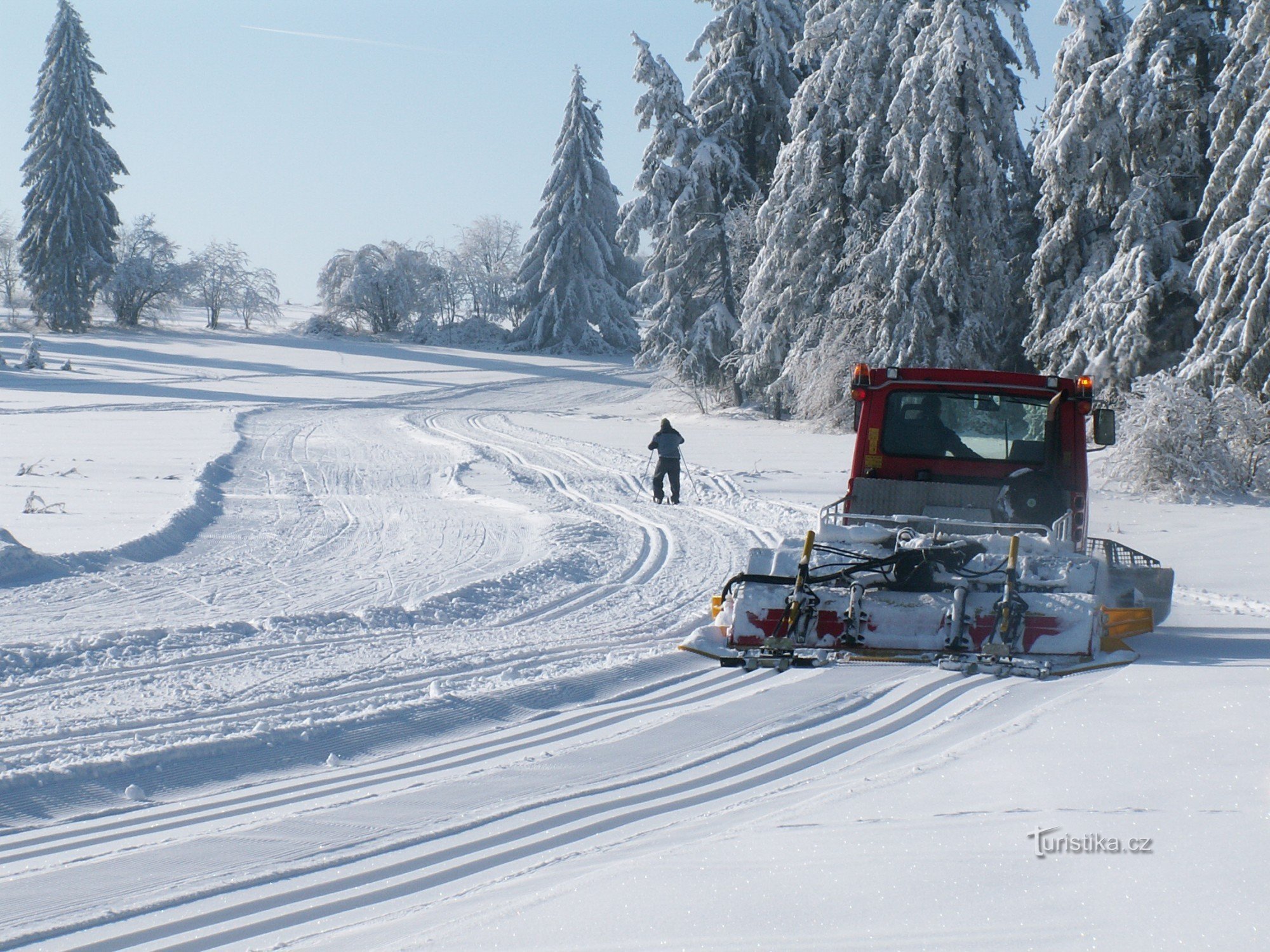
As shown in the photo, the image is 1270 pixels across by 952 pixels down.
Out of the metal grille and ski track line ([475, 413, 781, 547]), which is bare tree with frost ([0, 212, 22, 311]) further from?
the metal grille

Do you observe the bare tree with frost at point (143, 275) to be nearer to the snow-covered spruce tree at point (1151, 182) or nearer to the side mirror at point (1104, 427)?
the snow-covered spruce tree at point (1151, 182)

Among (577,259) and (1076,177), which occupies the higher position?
(577,259)

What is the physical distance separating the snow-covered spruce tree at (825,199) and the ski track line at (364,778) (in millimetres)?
22828

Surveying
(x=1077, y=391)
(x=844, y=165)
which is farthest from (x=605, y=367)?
(x=1077, y=391)

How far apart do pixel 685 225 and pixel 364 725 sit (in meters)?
31.1

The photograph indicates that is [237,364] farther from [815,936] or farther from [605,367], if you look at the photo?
[815,936]

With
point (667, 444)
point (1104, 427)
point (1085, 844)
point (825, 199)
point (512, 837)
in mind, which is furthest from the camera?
point (825, 199)

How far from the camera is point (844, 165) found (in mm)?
29875

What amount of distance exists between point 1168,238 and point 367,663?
2139 centimetres

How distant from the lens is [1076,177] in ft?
78.5

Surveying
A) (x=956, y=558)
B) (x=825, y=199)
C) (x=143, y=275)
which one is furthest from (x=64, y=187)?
(x=956, y=558)

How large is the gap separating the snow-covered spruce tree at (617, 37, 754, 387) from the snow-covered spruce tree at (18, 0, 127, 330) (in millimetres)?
34598

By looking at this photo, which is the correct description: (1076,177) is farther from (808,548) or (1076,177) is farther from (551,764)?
(551,764)

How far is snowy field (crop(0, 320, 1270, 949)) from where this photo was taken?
11.4 ft
